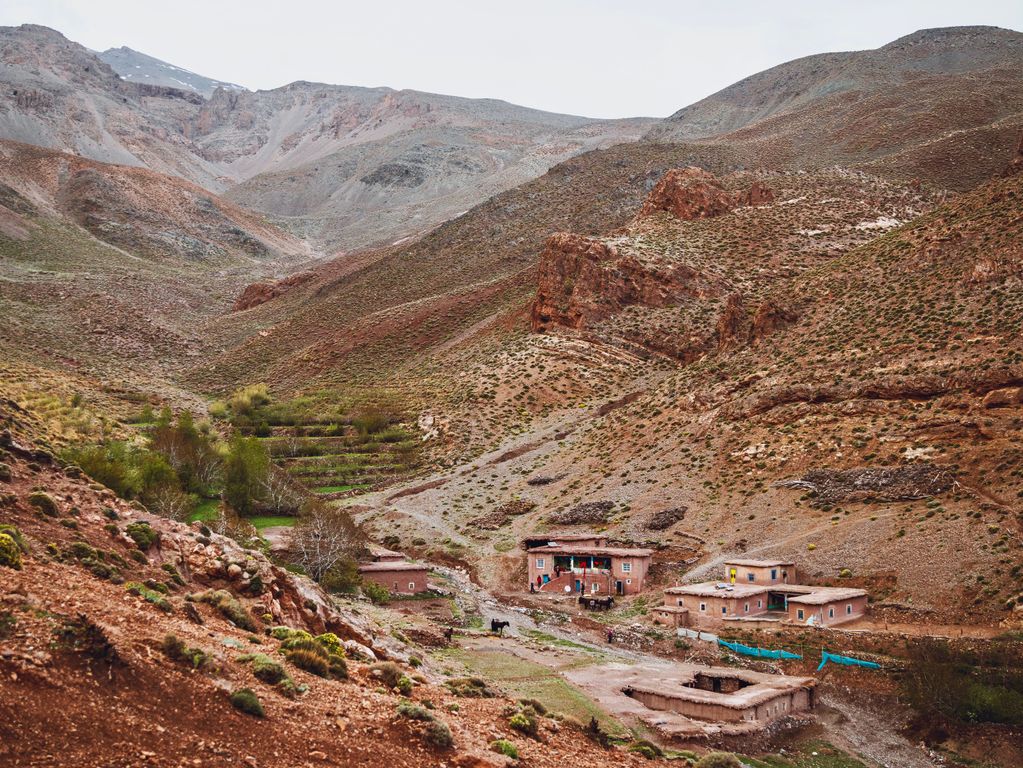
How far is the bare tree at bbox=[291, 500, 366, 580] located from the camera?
125ft

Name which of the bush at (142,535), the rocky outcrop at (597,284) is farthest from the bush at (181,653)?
the rocky outcrop at (597,284)

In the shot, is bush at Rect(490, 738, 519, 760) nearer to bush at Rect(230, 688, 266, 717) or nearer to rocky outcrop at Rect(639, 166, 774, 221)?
bush at Rect(230, 688, 266, 717)

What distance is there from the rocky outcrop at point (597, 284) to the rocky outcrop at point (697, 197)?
10.3m

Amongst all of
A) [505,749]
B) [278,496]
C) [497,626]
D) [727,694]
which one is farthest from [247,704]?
[278,496]

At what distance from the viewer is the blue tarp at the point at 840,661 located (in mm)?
30328

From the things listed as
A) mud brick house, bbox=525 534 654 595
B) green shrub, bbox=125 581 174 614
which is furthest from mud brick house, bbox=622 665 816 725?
green shrub, bbox=125 581 174 614

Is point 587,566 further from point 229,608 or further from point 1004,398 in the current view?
point 229,608

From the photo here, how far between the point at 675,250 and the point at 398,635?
57998 mm

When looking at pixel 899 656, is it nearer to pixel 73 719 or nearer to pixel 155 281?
pixel 73 719

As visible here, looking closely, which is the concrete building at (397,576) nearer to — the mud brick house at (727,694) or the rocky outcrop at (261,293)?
the mud brick house at (727,694)

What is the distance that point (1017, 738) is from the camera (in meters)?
25.4

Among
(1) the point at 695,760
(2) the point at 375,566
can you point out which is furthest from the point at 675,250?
(1) the point at 695,760

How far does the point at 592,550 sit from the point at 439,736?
29.3 meters

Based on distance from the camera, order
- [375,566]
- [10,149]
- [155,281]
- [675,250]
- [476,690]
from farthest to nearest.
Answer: [10,149], [155,281], [675,250], [375,566], [476,690]
